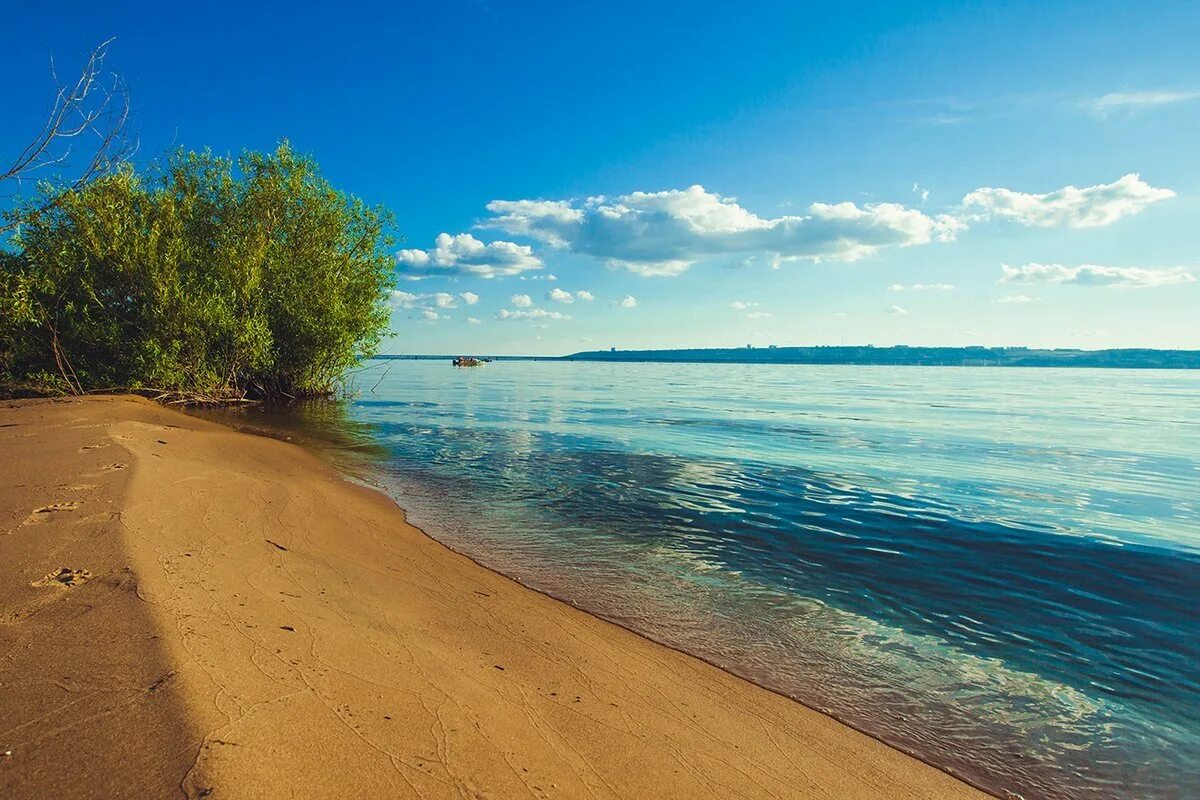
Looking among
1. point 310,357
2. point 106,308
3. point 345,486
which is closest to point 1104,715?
point 345,486

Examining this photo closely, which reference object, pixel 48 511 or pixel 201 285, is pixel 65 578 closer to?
pixel 48 511

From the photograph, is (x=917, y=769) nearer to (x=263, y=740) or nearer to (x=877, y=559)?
(x=263, y=740)

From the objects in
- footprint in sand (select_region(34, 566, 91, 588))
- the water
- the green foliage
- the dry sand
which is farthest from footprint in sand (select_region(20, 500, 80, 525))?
the green foliage

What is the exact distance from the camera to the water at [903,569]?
5.24 meters

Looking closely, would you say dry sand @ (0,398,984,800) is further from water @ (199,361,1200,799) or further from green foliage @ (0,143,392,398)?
green foliage @ (0,143,392,398)

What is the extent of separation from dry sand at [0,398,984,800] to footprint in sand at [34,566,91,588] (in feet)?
0.11

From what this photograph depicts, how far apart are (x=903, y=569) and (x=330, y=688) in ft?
28.6

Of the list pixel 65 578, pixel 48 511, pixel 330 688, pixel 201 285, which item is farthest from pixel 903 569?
pixel 201 285

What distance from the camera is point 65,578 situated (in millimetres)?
5316

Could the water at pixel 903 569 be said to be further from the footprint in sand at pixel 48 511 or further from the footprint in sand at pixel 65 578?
the footprint in sand at pixel 48 511

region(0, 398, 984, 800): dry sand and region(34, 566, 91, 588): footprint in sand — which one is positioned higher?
region(34, 566, 91, 588): footprint in sand

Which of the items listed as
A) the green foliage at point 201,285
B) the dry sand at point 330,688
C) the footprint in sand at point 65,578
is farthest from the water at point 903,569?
the green foliage at point 201,285

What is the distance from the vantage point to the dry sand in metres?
3.17

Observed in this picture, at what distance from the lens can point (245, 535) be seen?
7867 mm
